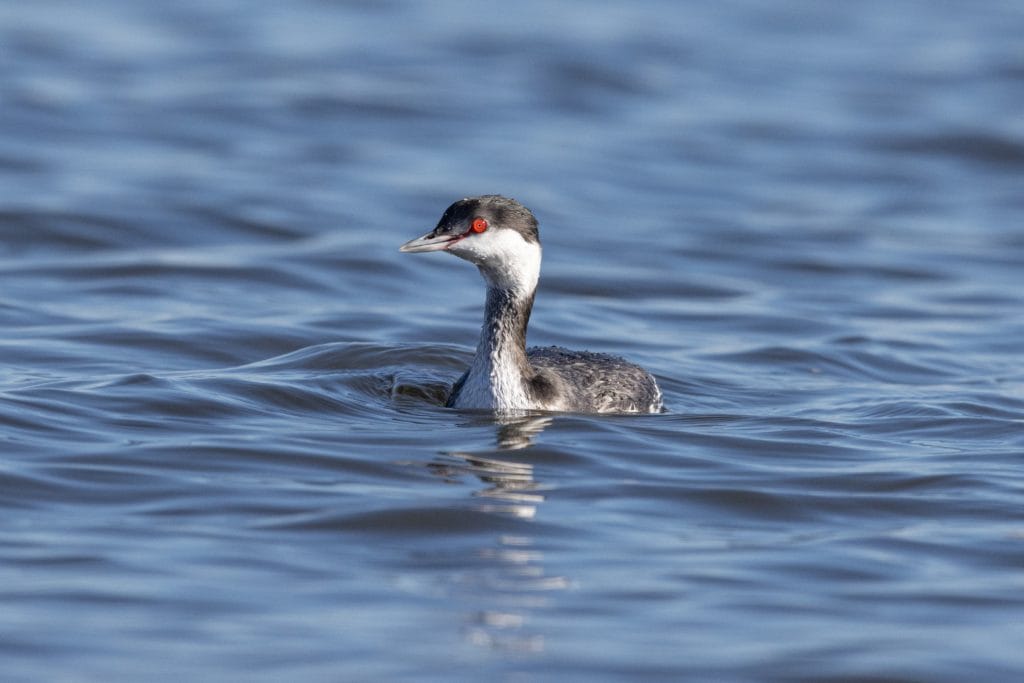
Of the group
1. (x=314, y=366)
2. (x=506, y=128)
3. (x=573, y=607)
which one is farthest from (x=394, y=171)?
(x=573, y=607)

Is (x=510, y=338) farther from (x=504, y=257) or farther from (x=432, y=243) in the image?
(x=432, y=243)

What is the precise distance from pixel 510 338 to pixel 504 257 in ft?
1.67

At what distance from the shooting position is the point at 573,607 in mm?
7508

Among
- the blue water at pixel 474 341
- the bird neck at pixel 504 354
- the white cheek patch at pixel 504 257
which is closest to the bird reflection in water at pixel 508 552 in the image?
the blue water at pixel 474 341

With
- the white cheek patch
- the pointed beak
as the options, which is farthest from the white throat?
the pointed beak

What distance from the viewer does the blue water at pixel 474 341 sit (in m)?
7.38

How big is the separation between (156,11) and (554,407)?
2061 cm

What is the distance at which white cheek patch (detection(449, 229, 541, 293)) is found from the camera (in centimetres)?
1075

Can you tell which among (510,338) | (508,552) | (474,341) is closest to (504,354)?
(510,338)

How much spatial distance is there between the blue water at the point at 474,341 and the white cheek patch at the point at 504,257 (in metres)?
0.93

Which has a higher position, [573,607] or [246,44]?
[246,44]

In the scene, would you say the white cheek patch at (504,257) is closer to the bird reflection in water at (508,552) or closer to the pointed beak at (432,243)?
the pointed beak at (432,243)

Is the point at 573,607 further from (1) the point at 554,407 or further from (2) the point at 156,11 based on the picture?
(2) the point at 156,11

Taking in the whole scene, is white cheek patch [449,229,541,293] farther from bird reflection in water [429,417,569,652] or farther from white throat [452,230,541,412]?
bird reflection in water [429,417,569,652]
